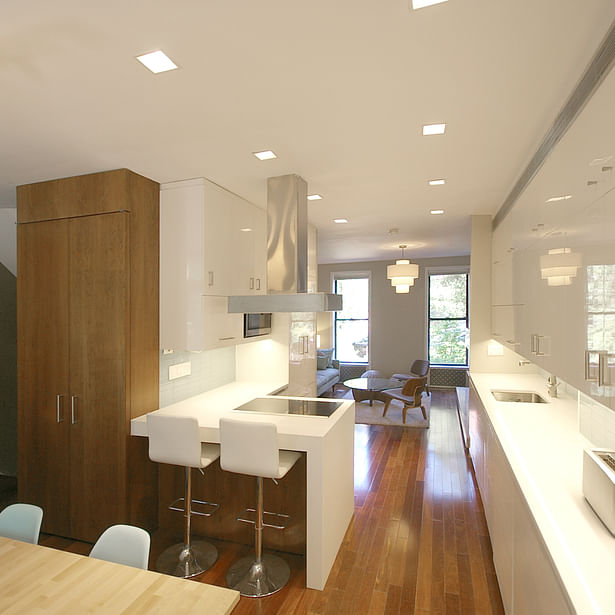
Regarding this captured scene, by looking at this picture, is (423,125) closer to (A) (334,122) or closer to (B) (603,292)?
(A) (334,122)

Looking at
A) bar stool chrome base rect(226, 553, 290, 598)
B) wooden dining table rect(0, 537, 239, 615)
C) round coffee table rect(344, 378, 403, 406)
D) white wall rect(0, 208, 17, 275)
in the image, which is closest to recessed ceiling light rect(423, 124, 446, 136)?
wooden dining table rect(0, 537, 239, 615)

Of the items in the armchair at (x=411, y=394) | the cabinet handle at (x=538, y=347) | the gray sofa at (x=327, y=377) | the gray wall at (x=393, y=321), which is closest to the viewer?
the cabinet handle at (x=538, y=347)

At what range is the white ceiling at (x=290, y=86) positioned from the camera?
139cm

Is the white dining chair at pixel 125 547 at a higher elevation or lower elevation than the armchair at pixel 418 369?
higher

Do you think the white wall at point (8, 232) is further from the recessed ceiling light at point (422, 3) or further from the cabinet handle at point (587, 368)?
the cabinet handle at point (587, 368)

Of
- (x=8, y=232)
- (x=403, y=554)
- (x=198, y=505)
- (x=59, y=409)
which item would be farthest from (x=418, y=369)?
(x=8, y=232)

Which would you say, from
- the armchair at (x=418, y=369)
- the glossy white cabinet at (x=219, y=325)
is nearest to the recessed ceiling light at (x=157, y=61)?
the glossy white cabinet at (x=219, y=325)

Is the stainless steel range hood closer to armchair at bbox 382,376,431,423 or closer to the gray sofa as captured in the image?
armchair at bbox 382,376,431,423

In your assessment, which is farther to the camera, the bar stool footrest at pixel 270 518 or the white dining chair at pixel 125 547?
the bar stool footrest at pixel 270 518

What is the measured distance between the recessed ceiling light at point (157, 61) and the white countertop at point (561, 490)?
228 centimetres

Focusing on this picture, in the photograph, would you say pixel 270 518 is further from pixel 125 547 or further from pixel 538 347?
pixel 538 347

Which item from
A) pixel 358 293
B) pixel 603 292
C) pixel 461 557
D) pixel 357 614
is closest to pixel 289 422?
pixel 357 614

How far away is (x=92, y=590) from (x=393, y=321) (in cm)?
798

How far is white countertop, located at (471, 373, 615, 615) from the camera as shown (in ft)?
3.98
